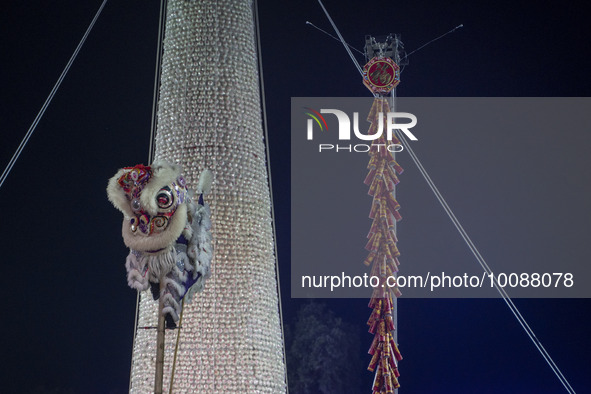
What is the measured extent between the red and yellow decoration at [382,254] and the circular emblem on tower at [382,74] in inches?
5.3

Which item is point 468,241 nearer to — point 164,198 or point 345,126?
point 345,126

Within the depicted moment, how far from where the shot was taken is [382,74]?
5539mm

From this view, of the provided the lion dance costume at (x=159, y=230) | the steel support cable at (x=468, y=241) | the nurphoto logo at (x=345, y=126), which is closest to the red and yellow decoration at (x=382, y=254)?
the nurphoto logo at (x=345, y=126)

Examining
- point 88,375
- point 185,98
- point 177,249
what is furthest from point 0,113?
point 177,249

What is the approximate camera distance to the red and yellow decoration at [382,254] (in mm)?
5340

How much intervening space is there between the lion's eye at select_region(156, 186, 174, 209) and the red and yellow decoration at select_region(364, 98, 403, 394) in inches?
82.8

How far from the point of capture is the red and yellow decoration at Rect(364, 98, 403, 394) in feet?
17.5

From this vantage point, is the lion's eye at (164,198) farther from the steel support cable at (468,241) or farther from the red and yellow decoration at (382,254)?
the steel support cable at (468,241)

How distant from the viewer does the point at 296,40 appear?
688 cm

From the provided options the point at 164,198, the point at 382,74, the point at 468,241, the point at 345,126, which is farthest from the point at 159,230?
the point at 468,241

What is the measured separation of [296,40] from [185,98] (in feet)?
8.30

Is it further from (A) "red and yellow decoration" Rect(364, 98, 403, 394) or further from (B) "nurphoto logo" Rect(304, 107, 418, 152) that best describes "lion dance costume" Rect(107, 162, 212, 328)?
(B) "nurphoto logo" Rect(304, 107, 418, 152)

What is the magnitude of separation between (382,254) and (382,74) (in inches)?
46.1

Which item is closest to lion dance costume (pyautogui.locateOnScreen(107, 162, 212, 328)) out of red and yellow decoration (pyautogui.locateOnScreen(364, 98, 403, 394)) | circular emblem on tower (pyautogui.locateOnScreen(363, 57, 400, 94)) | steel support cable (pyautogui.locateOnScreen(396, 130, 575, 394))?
red and yellow decoration (pyautogui.locateOnScreen(364, 98, 403, 394))
